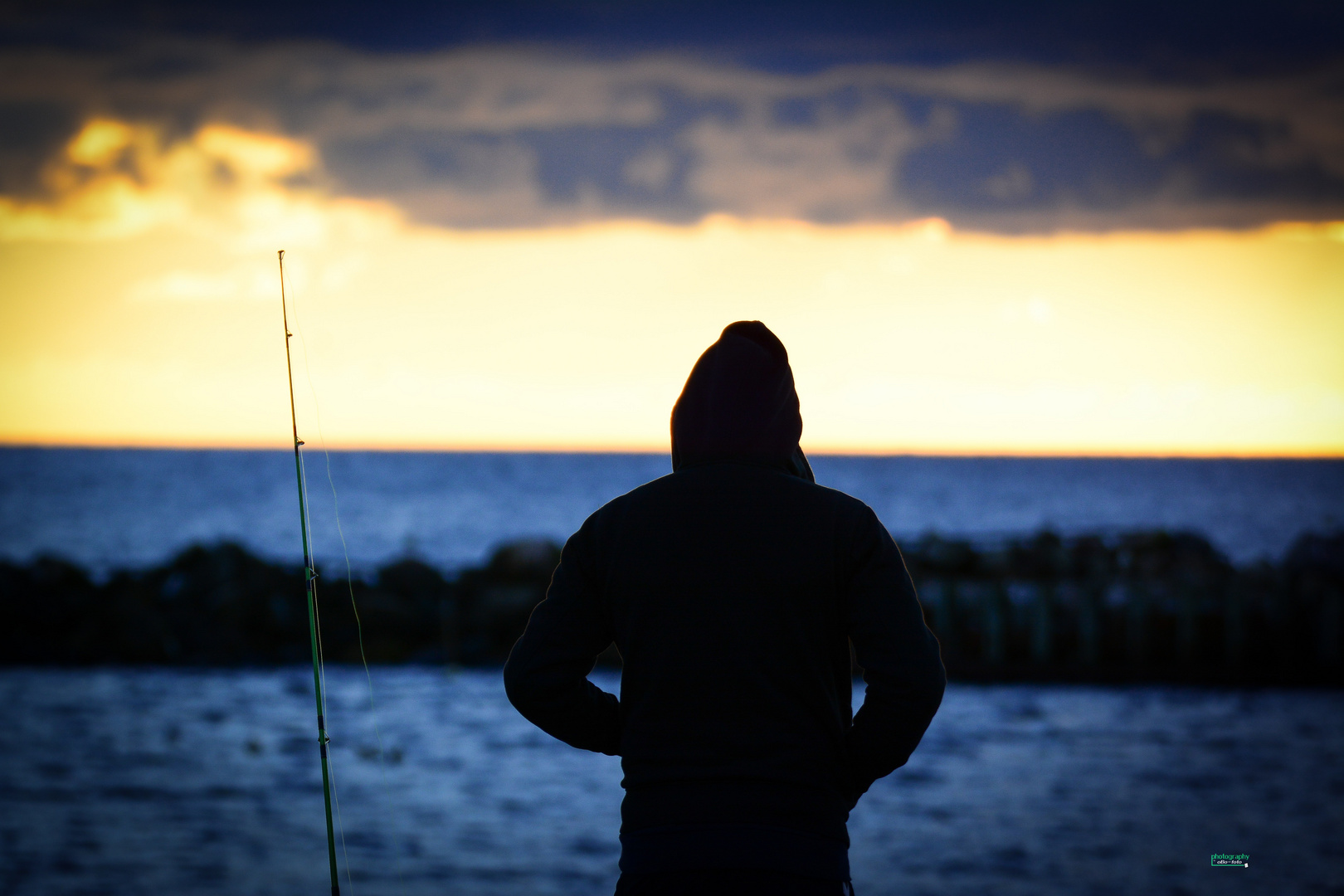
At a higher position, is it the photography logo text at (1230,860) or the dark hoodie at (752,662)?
the dark hoodie at (752,662)

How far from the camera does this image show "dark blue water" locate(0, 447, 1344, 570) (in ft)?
177

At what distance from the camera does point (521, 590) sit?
21984mm

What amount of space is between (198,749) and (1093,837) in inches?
401

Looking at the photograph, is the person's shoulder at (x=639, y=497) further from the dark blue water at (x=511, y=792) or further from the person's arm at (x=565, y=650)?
the dark blue water at (x=511, y=792)

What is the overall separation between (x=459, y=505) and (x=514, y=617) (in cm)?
6145

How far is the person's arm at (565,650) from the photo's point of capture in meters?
2.71

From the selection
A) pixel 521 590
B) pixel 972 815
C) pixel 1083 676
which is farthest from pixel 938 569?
pixel 972 815

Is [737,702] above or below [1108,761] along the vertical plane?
above

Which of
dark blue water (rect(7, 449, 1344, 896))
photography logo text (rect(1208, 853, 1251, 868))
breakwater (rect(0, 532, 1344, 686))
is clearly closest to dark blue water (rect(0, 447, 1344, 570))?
breakwater (rect(0, 532, 1344, 686))

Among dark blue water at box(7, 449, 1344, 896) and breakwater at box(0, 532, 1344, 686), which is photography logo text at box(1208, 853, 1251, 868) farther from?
breakwater at box(0, 532, 1344, 686)

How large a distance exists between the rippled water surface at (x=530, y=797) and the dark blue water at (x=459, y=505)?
10007 mm

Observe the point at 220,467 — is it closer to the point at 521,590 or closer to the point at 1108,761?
the point at 521,590

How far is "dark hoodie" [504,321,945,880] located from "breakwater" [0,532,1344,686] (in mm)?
17687

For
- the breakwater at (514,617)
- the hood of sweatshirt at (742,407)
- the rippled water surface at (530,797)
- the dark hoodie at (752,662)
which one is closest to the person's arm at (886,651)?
the dark hoodie at (752,662)
